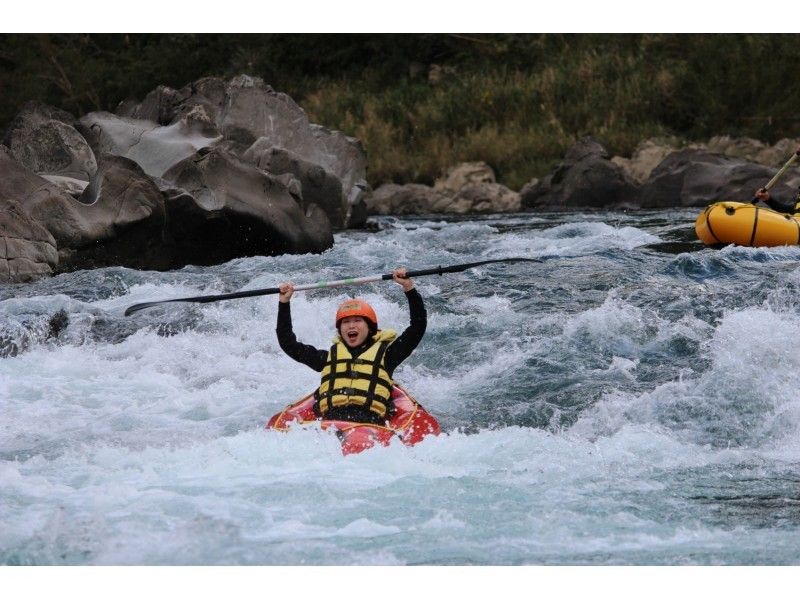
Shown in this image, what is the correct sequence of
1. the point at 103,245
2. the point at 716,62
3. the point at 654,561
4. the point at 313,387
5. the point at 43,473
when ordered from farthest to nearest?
the point at 716,62 → the point at 103,245 → the point at 313,387 → the point at 43,473 → the point at 654,561

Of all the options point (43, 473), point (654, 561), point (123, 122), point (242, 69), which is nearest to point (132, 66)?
point (242, 69)

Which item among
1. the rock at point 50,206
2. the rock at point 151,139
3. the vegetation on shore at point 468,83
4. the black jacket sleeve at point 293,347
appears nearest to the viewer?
the black jacket sleeve at point 293,347

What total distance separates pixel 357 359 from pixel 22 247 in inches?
221

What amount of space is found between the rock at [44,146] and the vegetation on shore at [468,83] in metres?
8.61

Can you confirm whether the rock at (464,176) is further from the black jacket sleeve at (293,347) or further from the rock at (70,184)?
the black jacket sleeve at (293,347)

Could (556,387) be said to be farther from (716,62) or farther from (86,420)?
(716,62)

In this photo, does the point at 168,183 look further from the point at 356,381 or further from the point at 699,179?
the point at 699,179

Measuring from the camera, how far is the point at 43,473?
635 centimetres

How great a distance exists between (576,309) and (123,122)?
26.8ft

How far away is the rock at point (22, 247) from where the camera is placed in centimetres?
1098

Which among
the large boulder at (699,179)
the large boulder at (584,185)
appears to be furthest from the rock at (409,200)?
the large boulder at (699,179)

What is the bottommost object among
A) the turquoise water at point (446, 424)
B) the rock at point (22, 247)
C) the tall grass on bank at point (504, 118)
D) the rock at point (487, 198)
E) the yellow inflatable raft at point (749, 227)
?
the turquoise water at point (446, 424)

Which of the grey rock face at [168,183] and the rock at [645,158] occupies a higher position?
the rock at [645,158]

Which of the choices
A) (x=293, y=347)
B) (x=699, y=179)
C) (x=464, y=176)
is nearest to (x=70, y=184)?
(x=293, y=347)
